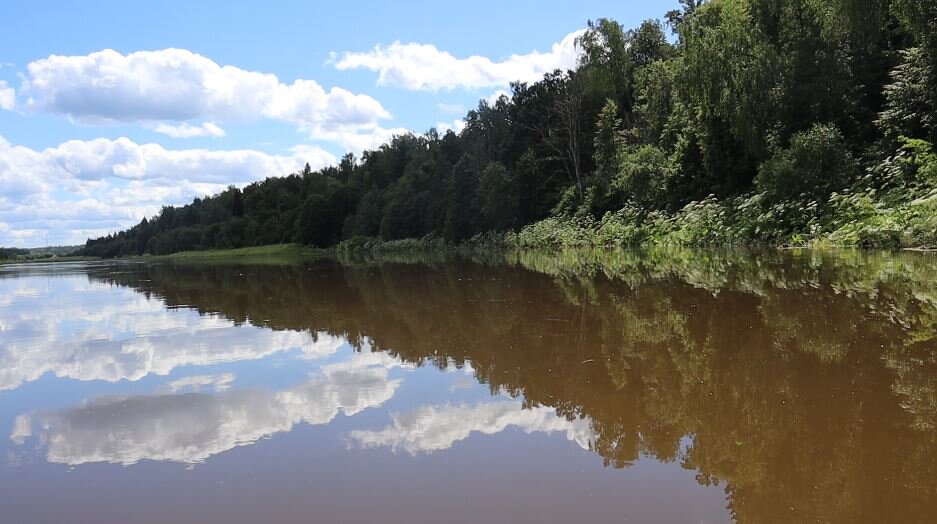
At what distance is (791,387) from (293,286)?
56.1 ft

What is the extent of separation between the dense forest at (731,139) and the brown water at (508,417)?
11.5 m

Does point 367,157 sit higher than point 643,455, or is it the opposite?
point 367,157

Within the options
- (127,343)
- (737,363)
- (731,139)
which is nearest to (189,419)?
(737,363)

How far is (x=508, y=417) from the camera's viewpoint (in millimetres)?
4859

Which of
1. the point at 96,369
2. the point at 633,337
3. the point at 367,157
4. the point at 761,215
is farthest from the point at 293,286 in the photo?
the point at 367,157

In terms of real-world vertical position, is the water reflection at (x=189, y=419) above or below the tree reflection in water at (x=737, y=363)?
below

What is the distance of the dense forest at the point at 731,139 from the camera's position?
2077 centimetres

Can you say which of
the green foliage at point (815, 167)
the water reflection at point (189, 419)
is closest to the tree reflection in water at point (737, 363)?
the water reflection at point (189, 419)

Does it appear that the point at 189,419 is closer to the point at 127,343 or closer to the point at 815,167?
the point at 127,343

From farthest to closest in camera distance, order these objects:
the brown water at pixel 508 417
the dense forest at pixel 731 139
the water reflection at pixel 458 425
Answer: the dense forest at pixel 731 139 < the water reflection at pixel 458 425 < the brown water at pixel 508 417

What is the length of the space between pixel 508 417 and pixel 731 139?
28.9 metres

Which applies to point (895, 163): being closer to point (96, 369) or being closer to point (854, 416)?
point (854, 416)

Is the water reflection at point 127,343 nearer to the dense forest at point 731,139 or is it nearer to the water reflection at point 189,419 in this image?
the water reflection at point 189,419

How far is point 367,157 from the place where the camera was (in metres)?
106
